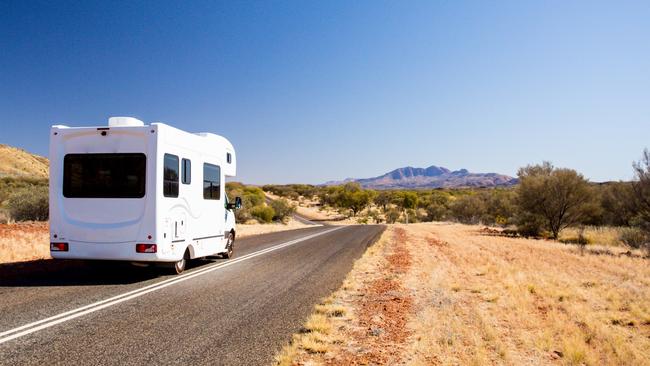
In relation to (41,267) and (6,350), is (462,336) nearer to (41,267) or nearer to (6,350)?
(6,350)

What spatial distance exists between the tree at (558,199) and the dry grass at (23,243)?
28717 millimetres

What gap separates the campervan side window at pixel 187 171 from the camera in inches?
391

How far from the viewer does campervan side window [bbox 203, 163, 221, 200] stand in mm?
11156

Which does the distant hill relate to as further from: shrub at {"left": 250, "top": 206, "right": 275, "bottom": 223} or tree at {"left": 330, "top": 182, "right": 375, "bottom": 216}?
shrub at {"left": 250, "top": 206, "right": 275, "bottom": 223}

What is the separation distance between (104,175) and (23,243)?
662cm

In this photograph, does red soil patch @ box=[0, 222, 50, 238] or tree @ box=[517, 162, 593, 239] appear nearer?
red soil patch @ box=[0, 222, 50, 238]

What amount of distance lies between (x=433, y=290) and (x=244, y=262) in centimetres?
591

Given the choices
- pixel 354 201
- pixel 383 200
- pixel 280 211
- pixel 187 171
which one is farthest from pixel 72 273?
pixel 383 200

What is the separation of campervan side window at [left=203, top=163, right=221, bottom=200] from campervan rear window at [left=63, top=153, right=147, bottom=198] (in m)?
2.33

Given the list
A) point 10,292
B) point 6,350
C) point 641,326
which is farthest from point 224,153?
point 641,326

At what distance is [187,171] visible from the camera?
1009cm

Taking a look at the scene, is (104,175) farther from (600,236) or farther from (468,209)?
(468,209)

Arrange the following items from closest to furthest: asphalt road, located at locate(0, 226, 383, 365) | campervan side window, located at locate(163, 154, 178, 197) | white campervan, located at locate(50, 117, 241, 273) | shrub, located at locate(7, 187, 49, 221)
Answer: asphalt road, located at locate(0, 226, 383, 365) → white campervan, located at locate(50, 117, 241, 273) → campervan side window, located at locate(163, 154, 178, 197) → shrub, located at locate(7, 187, 49, 221)

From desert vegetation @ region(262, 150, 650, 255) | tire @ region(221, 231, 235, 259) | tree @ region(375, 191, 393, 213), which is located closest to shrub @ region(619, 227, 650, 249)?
desert vegetation @ region(262, 150, 650, 255)
